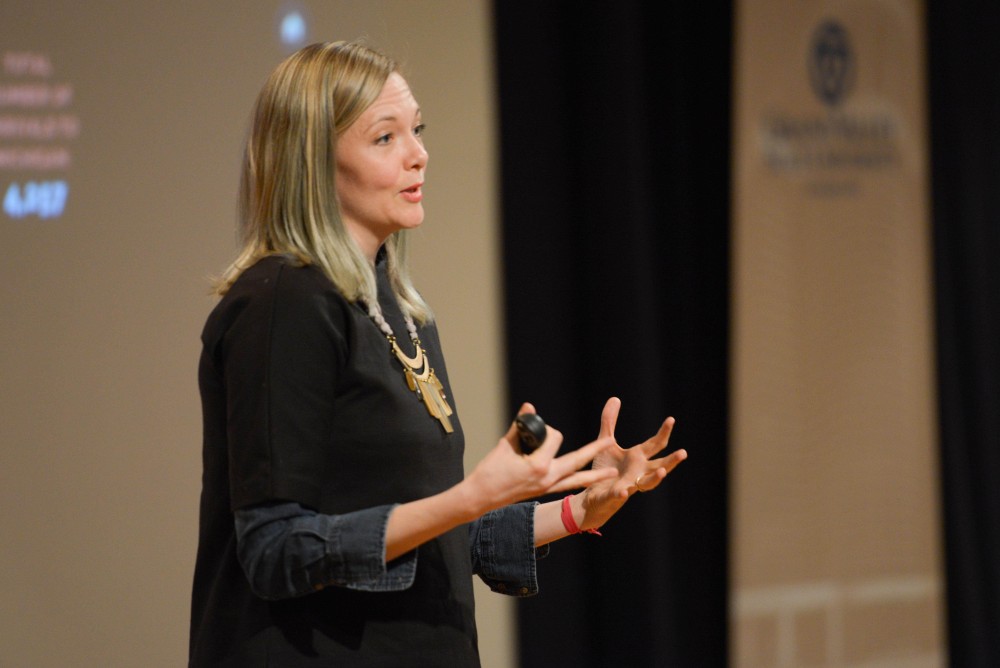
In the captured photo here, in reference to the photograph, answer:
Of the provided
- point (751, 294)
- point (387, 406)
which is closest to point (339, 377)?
point (387, 406)

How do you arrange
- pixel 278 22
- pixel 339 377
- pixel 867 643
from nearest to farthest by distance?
pixel 339 377 → pixel 278 22 → pixel 867 643

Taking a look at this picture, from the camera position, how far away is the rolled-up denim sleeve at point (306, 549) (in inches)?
47.0

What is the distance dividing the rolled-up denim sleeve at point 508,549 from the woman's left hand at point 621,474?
85 mm

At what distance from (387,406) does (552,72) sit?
1988 millimetres

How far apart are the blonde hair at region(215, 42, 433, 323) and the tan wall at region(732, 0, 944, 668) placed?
2040mm

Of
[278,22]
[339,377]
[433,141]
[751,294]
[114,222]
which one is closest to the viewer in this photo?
[339,377]

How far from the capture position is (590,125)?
122 inches

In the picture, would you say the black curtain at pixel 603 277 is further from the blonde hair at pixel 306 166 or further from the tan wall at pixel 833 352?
the blonde hair at pixel 306 166

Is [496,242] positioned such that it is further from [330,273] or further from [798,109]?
[330,273]

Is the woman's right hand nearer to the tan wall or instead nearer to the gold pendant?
the gold pendant

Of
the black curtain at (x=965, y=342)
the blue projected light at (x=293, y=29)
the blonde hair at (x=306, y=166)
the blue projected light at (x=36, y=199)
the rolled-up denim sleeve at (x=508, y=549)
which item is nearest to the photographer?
the blonde hair at (x=306, y=166)

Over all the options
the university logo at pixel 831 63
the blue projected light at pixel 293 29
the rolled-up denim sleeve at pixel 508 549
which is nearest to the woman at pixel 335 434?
the rolled-up denim sleeve at pixel 508 549

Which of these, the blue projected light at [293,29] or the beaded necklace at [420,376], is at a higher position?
the blue projected light at [293,29]

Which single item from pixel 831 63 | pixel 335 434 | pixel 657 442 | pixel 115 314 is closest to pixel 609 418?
pixel 657 442
